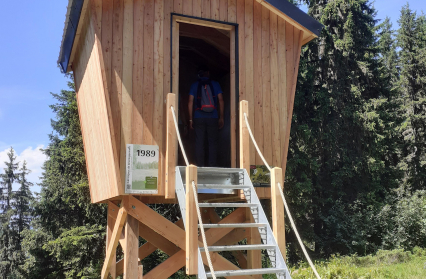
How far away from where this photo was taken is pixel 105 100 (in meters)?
5.93

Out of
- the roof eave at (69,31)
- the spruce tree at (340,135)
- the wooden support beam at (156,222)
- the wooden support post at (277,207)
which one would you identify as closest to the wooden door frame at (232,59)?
the wooden support beam at (156,222)

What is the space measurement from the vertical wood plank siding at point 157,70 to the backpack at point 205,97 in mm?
657

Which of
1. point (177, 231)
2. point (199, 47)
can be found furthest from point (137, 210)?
point (199, 47)

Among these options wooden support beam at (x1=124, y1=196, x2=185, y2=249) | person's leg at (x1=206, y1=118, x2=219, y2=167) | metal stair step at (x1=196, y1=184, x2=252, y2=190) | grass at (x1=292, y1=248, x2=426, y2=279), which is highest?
person's leg at (x1=206, y1=118, x2=219, y2=167)

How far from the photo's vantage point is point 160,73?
20.9ft

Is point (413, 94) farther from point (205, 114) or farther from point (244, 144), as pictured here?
point (244, 144)

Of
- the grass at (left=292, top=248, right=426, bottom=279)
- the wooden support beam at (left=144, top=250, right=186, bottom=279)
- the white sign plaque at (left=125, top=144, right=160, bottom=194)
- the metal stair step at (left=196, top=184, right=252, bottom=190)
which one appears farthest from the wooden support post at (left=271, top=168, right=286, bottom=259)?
the grass at (left=292, top=248, right=426, bottom=279)

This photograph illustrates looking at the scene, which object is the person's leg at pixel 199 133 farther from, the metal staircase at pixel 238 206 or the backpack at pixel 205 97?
the metal staircase at pixel 238 206

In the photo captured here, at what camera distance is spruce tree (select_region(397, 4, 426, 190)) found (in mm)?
20688

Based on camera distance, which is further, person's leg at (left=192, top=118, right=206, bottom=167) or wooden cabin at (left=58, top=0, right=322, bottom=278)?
person's leg at (left=192, top=118, right=206, bottom=167)

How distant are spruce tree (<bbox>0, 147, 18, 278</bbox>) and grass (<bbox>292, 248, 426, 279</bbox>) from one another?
51.1ft

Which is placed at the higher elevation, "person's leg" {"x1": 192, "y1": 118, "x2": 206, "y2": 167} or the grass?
"person's leg" {"x1": 192, "y1": 118, "x2": 206, "y2": 167}

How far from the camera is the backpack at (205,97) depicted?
7.29 m

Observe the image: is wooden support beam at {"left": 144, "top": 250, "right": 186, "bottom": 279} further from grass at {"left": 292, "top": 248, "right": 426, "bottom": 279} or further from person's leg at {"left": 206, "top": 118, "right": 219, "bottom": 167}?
grass at {"left": 292, "top": 248, "right": 426, "bottom": 279}
